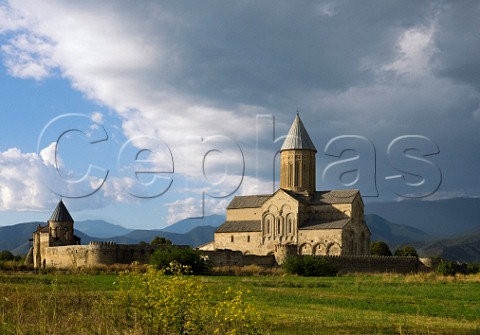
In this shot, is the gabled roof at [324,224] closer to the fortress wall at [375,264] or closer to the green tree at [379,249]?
the fortress wall at [375,264]

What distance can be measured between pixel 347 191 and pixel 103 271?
2598 centimetres

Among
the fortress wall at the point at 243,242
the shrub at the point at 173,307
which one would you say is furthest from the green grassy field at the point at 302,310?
the fortress wall at the point at 243,242

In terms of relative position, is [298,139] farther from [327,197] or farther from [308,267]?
[308,267]

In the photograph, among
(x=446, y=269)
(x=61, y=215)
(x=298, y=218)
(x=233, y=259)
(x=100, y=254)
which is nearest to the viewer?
(x=446, y=269)

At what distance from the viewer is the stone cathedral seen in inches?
1964

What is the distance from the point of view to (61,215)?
155 ft

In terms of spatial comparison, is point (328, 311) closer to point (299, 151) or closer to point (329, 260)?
point (329, 260)

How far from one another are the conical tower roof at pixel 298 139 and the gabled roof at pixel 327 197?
13.7 ft

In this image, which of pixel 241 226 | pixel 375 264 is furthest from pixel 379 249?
pixel 375 264

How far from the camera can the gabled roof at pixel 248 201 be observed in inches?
2242

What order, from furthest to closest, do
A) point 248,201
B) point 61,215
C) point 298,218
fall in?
point 248,201
point 298,218
point 61,215

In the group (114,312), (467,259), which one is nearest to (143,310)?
(114,312)

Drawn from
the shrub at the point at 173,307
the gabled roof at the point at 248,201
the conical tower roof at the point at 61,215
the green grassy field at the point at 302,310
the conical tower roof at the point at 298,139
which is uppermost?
the conical tower roof at the point at 298,139

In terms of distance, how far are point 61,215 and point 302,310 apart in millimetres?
34806
